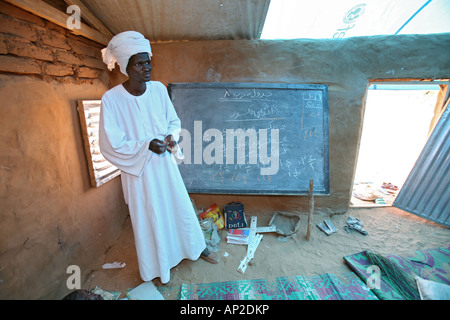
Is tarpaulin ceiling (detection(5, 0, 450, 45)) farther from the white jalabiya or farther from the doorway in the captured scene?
the doorway

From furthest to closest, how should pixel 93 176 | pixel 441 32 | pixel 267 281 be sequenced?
pixel 441 32
pixel 93 176
pixel 267 281

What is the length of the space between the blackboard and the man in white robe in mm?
1005

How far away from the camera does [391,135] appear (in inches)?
Result: 247

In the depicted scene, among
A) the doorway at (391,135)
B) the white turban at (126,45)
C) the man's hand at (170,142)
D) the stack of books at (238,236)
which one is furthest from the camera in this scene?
the doorway at (391,135)

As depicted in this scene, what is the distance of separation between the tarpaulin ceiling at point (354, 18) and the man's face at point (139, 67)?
2094mm

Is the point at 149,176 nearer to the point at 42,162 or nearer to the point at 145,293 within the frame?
the point at 42,162

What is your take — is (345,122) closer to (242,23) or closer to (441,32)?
(441,32)

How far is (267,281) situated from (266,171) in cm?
155

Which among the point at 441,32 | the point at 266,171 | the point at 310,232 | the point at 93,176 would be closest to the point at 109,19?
the point at 93,176

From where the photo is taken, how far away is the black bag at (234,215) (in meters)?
3.35

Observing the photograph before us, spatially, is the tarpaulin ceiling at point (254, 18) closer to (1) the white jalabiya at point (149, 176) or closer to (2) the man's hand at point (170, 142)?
(1) the white jalabiya at point (149, 176)

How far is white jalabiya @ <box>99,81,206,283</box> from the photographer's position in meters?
1.94

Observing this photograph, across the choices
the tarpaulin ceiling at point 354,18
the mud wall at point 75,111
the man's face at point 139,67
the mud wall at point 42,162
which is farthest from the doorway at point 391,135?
the mud wall at point 42,162

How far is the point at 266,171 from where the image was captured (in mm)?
3361
